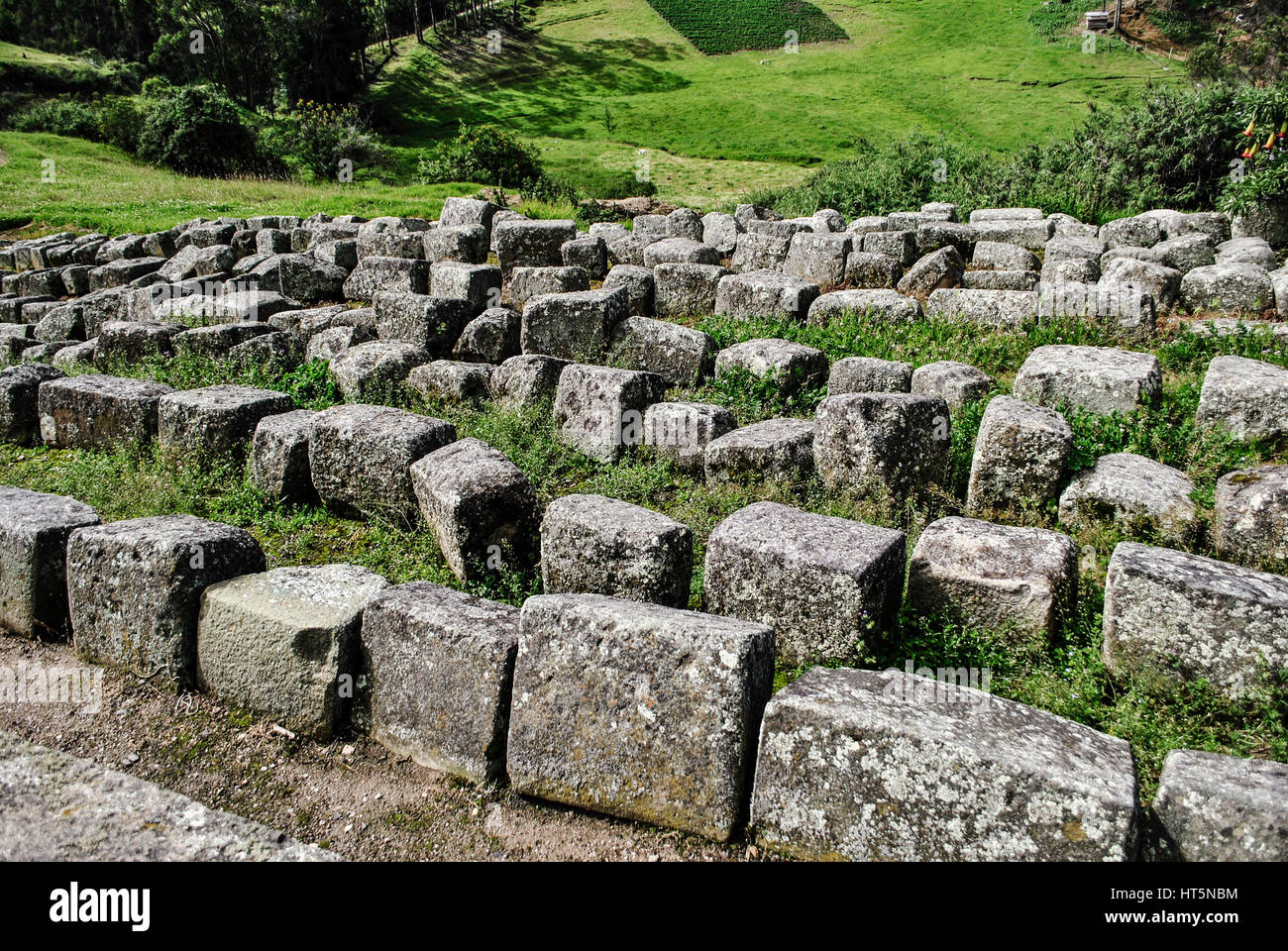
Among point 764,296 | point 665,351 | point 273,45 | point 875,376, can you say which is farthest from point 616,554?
point 273,45

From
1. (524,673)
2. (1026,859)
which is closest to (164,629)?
(524,673)

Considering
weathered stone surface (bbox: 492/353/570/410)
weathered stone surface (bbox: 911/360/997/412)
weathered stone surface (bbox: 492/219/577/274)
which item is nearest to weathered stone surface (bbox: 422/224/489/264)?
weathered stone surface (bbox: 492/219/577/274)

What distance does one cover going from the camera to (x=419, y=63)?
4641cm

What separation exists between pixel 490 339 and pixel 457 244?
3163 millimetres

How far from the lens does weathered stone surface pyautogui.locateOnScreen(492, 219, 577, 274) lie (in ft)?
39.1

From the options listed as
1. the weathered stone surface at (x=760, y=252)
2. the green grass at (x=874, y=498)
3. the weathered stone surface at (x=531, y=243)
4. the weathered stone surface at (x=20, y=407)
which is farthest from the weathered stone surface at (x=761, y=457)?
the weathered stone surface at (x=20, y=407)

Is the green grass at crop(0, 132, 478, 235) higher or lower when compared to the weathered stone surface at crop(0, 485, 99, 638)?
higher

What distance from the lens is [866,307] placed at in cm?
928

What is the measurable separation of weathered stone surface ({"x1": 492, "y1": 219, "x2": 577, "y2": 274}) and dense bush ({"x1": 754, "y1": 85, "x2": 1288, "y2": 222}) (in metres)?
5.26

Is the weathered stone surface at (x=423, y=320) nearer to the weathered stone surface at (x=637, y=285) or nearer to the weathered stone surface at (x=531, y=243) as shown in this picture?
the weathered stone surface at (x=637, y=285)

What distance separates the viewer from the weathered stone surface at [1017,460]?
6098 millimetres

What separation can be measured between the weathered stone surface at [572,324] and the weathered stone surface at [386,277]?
2412 mm

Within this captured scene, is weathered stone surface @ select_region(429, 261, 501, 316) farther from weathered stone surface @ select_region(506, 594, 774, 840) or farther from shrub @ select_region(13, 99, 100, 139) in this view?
shrub @ select_region(13, 99, 100, 139)

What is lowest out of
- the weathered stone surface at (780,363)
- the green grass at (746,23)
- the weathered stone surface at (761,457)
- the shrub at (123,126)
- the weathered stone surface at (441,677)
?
the weathered stone surface at (441,677)
